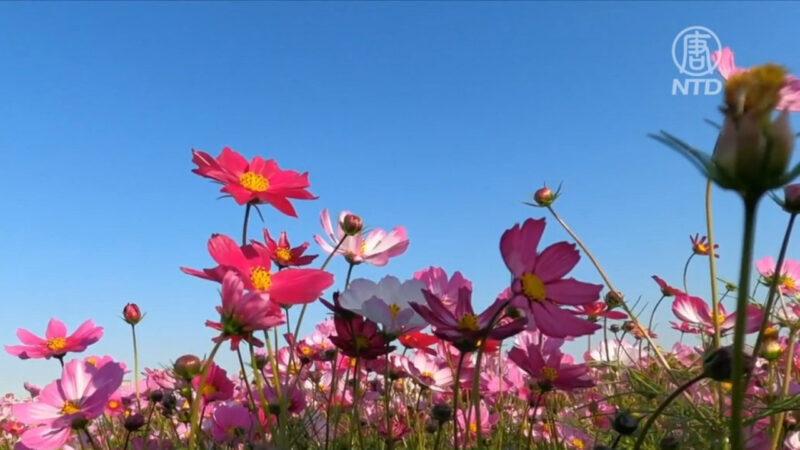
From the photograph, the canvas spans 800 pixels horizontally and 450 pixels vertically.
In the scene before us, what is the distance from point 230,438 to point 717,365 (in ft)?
3.97

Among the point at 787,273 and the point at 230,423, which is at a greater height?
the point at 787,273

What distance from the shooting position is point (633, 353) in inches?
106

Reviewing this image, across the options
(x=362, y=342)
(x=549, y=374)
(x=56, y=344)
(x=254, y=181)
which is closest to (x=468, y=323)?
(x=362, y=342)

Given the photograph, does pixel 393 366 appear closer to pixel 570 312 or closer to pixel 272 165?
pixel 272 165

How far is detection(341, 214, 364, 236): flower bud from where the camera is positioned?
1.38m

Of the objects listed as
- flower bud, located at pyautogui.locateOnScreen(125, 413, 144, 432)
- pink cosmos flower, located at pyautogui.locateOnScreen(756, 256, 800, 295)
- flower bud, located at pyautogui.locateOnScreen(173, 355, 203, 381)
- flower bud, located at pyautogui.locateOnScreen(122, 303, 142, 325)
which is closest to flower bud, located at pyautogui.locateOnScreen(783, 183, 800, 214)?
flower bud, located at pyautogui.locateOnScreen(173, 355, 203, 381)

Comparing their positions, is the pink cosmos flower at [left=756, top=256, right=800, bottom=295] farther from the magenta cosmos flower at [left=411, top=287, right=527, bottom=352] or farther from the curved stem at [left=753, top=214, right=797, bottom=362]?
the magenta cosmos flower at [left=411, top=287, right=527, bottom=352]

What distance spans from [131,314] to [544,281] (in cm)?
125

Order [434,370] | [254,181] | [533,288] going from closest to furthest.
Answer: [533,288] < [254,181] < [434,370]

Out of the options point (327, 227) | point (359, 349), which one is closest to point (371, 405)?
point (327, 227)

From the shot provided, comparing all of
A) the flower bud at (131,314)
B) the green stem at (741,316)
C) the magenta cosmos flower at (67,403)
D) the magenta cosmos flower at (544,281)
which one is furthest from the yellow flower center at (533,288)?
the flower bud at (131,314)

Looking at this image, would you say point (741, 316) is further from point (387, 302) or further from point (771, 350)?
point (771, 350)

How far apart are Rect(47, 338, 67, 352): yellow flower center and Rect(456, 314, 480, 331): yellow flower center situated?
1.29 meters

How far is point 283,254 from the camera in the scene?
1.22m
